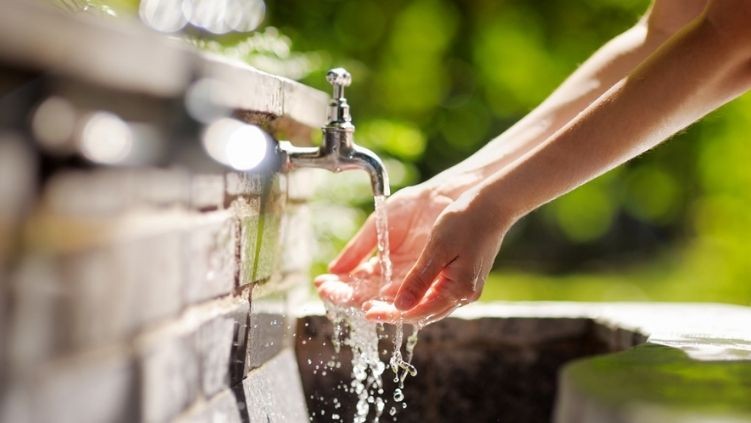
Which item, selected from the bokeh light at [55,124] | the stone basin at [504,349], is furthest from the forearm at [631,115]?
the bokeh light at [55,124]

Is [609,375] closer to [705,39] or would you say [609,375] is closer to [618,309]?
[705,39]

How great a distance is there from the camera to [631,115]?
192 centimetres

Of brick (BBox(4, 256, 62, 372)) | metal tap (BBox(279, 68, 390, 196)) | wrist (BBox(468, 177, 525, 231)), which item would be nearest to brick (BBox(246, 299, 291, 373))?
metal tap (BBox(279, 68, 390, 196))

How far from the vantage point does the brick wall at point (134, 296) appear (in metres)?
1.17

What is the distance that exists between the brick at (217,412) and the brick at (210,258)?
19cm

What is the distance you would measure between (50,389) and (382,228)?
4.18 feet

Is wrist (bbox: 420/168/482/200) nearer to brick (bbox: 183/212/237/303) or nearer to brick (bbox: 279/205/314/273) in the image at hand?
brick (bbox: 279/205/314/273)

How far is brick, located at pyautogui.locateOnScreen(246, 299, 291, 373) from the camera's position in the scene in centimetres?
224

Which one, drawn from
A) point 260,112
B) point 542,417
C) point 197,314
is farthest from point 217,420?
point 542,417

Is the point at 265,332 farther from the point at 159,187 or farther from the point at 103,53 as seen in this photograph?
the point at 103,53

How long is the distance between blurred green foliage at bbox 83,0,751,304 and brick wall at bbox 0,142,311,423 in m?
5.28

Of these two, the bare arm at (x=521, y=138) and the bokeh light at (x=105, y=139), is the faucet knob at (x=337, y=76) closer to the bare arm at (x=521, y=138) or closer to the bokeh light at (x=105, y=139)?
the bare arm at (x=521, y=138)

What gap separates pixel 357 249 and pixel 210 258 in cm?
72

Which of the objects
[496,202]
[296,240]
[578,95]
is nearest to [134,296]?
[496,202]
